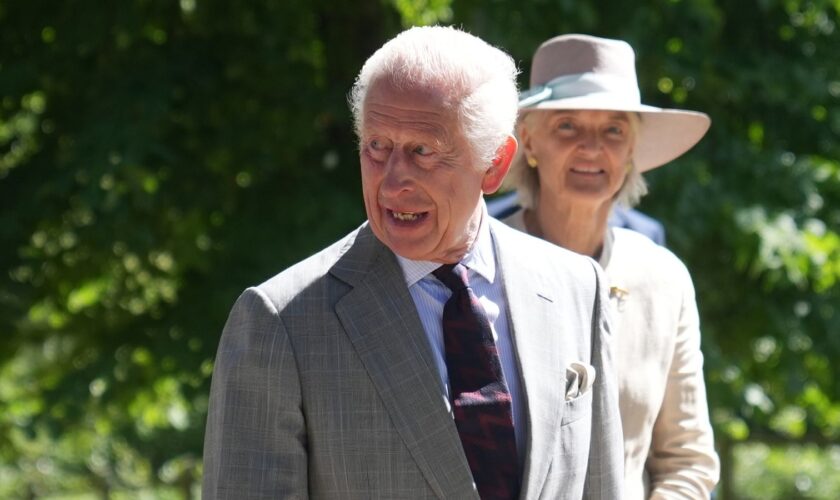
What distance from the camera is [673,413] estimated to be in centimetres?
301

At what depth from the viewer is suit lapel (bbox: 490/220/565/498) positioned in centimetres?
221

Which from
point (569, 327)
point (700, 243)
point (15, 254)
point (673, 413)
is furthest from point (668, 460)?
point (15, 254)

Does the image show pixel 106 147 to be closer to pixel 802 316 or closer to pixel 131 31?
pixel 131 31

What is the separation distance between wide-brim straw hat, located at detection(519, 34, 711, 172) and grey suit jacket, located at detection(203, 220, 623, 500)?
3.69 ft

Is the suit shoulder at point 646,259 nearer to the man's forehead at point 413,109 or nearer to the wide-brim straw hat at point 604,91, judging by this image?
the wide-brim straw hat at point 604,91

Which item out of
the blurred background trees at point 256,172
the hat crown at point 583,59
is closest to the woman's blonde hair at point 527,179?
the hat crown at point 583,59

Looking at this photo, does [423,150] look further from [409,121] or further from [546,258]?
[546,258]

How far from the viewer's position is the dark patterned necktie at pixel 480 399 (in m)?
2.18

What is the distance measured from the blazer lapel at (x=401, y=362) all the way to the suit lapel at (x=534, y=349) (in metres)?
0.15

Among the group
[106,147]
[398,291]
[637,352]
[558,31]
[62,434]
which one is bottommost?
[62,434]

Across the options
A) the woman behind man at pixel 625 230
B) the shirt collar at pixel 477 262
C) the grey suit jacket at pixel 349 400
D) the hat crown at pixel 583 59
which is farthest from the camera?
the hat crown at pixel 583 59

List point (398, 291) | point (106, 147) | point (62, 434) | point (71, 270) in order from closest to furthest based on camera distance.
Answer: point (398, 291), point (106, 147), point (62, 434), point (71, 270)

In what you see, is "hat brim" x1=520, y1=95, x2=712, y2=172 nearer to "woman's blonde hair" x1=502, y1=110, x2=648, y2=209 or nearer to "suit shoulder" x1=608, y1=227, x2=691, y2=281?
"woman's blonde hair" x1=502, y1=110, x2=648, y2=209

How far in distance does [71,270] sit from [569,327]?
4132 millimetres
